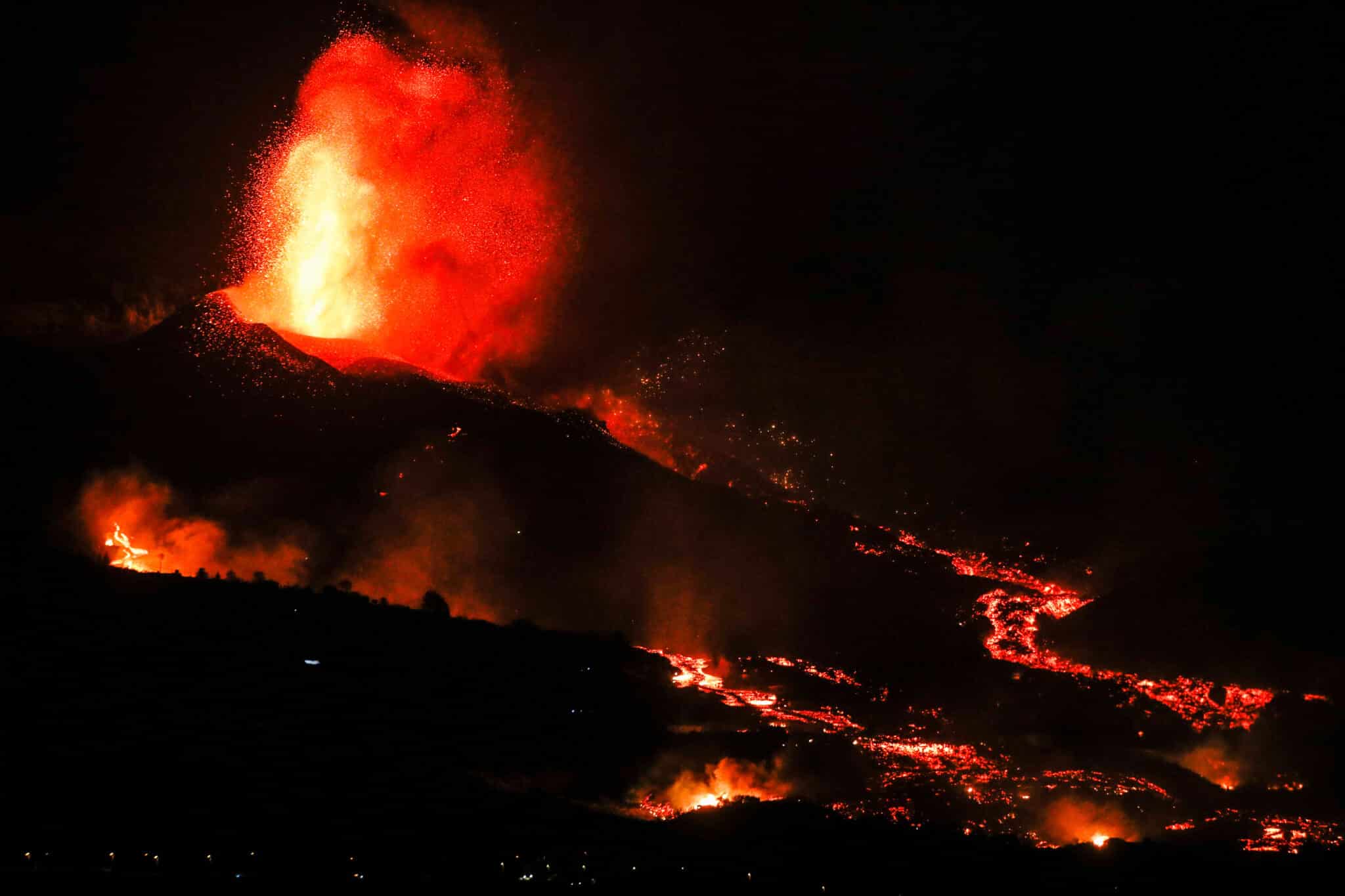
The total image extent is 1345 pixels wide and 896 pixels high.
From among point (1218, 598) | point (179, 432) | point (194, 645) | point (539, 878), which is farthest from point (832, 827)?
point (1218, 598)

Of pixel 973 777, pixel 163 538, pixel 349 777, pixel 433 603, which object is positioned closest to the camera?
pixel 349 777

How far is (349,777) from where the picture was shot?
18641mm

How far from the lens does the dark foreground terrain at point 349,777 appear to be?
15430 millimetres

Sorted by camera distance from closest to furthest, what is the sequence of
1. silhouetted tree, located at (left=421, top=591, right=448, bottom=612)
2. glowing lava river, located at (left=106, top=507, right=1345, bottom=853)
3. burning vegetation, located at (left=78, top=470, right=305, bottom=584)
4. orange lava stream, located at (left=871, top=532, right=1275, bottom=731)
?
1. glowing lava river, located at (left=106, top=507, right=1345, bottom=853)
2. silhouetted tree, located at (left=421, top=591, right=448, bottom=612)
3. burning vegetation, located at (left=78, top=470, right=305, bottom=584)
4. orange lava stream, located at (left=871, top=532, right=1275, bottom=731)

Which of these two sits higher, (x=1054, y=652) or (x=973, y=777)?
(x=1054, y=652)

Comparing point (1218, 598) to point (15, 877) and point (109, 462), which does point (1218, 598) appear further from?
point (15, 877)

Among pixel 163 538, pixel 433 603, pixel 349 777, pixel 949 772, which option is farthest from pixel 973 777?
pixel 163 538

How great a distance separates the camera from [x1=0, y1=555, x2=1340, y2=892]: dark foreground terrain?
1543 cm

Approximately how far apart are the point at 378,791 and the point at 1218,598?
5650cm

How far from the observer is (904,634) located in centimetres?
5462

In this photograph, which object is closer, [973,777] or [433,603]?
[973,777]

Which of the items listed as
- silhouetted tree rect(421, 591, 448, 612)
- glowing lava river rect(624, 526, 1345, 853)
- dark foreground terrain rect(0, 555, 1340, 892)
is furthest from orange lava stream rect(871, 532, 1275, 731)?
silhouetted tree rect(421, 591, 448, 612)

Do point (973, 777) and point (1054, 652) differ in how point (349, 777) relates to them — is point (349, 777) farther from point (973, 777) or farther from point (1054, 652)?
point (1054, 652)

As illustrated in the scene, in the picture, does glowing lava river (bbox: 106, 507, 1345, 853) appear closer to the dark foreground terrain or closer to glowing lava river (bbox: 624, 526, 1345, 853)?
glowing lava river (bbox: 624, 526, 1345, 853)
